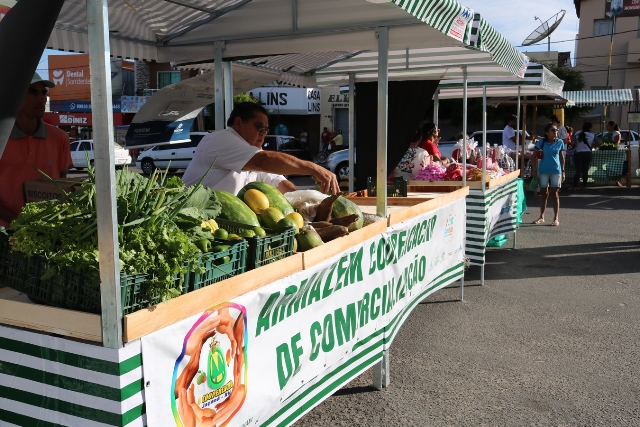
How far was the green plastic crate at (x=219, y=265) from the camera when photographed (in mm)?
2277

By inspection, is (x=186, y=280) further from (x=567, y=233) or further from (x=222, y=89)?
(x=567, y=233)

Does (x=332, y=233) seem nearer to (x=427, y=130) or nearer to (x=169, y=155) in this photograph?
(x=427, y=130)

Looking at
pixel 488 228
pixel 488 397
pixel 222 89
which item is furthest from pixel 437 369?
Result: pixel 488 228

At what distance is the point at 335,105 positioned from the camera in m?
35.6

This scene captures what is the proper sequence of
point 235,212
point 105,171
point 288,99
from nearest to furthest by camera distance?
point 105,171
point 235,212
point 288,99

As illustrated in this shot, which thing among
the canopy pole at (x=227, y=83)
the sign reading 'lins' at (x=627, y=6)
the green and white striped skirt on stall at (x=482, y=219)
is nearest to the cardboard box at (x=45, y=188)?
the canopy pole at (x=227, y=83)

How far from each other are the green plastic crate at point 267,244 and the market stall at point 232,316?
0.19 ft

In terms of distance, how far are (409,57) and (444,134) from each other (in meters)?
30.4

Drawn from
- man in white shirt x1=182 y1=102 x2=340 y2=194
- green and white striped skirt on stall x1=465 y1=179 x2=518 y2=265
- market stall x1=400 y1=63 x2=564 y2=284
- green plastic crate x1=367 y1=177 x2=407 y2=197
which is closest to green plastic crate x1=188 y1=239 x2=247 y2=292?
man in white shirt x1=182 y1=102 x2=340 y2=194

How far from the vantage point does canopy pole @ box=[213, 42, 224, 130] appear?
4949mm

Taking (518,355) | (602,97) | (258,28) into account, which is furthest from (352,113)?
(602,97)

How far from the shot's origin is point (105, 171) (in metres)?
1.87

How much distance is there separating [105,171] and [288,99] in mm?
33357

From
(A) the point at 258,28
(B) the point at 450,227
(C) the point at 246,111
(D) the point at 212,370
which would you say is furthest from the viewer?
(B) the point at 450,227
